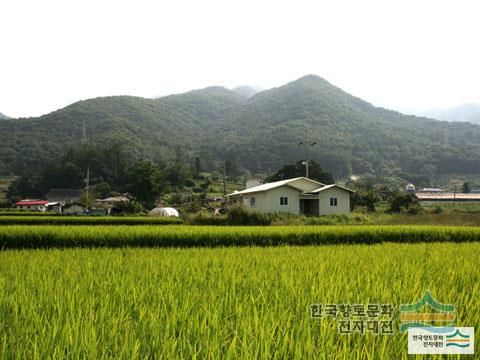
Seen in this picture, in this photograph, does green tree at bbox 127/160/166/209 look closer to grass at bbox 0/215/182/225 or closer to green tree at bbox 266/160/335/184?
green tree at bbox 266/160/335/184

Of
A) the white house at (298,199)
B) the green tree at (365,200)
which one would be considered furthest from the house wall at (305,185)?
the green tree at (365,200)

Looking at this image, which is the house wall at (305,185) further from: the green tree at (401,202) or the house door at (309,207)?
the green tree at (401,202)

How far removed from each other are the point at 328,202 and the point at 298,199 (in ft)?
9.22

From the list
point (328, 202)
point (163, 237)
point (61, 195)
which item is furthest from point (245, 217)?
point (61, 195)

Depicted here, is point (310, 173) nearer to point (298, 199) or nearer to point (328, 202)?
point (328, 202)

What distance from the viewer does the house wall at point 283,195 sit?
30781mm

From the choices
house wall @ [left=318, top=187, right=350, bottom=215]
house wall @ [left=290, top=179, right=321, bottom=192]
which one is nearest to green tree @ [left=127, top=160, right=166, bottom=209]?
house wall @ [left=290, top=179, right=321, bottom=192]

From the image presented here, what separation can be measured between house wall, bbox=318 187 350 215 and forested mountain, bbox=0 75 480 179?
177 ft

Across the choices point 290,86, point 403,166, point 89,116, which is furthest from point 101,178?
point 290,86

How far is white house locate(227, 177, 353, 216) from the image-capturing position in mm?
30953

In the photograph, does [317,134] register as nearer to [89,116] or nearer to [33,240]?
[89,116]

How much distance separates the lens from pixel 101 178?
8162 centimetres

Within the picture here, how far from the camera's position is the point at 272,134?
373 ft

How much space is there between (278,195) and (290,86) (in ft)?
472
